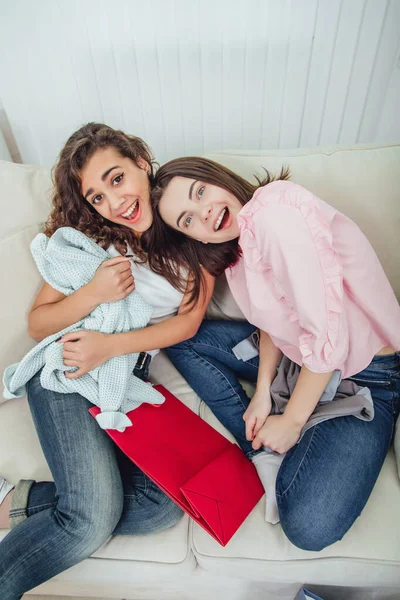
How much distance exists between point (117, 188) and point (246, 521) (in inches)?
33.0

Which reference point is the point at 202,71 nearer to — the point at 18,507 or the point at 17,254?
the point at 17,254

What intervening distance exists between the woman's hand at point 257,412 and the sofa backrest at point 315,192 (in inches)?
19.4

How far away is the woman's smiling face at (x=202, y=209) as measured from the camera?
3.18 ft

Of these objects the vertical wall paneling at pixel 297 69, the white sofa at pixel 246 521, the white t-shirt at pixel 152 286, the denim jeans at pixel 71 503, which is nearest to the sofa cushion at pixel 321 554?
the white sofa at pixel 246 521

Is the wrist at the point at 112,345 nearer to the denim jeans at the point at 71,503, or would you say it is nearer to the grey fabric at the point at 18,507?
the denim jeans at the point at 71,503

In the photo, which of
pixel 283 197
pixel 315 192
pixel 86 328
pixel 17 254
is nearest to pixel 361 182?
pixel 315 192

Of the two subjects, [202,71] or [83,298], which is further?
[202,71]

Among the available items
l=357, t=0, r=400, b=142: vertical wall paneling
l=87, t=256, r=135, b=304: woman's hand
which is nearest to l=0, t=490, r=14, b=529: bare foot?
l=87, t=256, r=135, b=304: woman's hand

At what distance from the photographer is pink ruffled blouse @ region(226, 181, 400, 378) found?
0.83 metres

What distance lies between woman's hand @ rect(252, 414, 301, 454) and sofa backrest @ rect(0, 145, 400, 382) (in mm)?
511

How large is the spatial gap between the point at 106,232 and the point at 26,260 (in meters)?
0.23

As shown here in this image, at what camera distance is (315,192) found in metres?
1.12

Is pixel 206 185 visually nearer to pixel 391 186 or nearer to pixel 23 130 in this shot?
pixel 391 186

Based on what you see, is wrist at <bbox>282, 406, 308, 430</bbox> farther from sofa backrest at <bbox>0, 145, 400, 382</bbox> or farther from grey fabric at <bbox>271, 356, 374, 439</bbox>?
sofa backrest at <bbox>0, 145, 400, 382</bbox>
